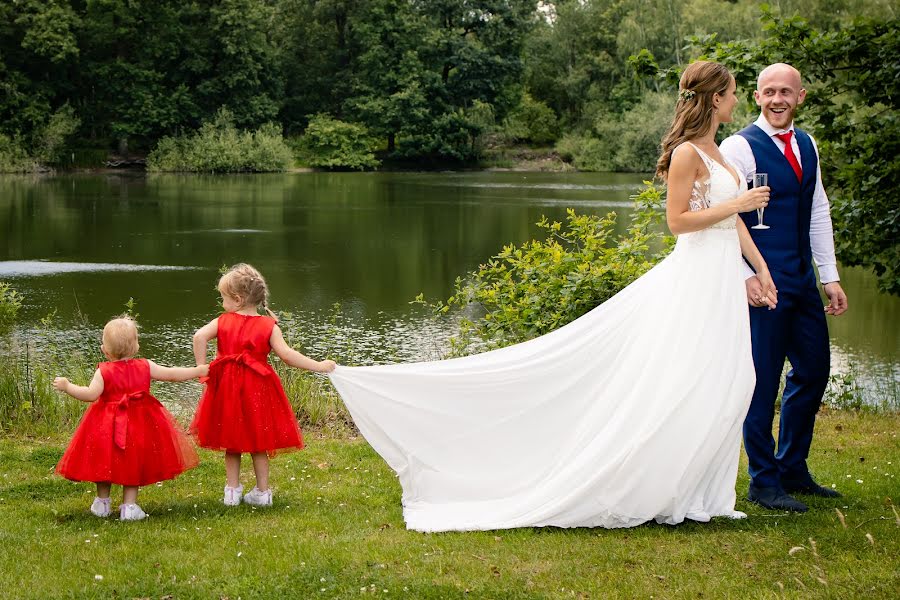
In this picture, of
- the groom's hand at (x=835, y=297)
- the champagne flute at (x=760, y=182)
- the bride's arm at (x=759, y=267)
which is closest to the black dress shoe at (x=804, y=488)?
the groom's hand at (x=835, y=297)

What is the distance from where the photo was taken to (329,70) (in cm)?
6631

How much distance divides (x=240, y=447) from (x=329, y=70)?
208 feet

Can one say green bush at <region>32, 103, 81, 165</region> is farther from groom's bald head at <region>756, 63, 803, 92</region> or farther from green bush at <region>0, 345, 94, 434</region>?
groom's bald head at <region>756, 63, 803, 92</region>

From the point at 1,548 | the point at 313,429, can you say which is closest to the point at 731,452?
the point at 1,548

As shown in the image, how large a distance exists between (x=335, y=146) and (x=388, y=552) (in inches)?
2257

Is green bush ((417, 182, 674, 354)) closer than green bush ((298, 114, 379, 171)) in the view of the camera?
Yes

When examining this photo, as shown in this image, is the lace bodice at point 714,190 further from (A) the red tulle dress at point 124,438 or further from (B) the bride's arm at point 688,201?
(A) the red tulle dress at point 124,438

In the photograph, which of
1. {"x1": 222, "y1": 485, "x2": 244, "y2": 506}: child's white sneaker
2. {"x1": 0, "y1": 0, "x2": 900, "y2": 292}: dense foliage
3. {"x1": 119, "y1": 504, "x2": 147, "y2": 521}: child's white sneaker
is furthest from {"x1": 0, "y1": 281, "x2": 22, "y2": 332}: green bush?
{"x1": 0, "y1": 0, "x2": 900, "y2": 292}: dense foliage

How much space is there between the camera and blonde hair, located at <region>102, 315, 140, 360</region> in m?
5.19

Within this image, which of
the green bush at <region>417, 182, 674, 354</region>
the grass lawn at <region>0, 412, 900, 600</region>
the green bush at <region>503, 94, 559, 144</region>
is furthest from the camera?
the green bush at <region>503, 94, 559, 144</region>

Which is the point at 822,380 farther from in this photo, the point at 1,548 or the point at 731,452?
the point at 1,548

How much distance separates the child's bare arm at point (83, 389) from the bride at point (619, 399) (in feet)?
3.99

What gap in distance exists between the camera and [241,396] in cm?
543

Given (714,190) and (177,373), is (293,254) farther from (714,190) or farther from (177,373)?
(714,190)
